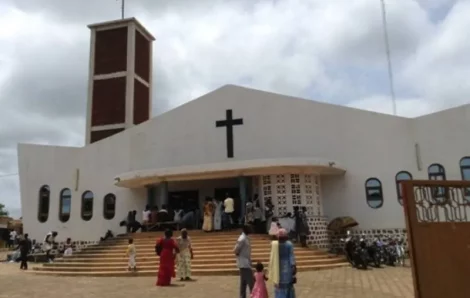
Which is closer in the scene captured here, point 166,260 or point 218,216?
point 166,260

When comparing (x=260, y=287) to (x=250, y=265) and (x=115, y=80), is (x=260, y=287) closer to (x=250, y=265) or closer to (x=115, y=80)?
(x=250, y=265)

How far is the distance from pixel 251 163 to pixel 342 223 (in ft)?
13.0

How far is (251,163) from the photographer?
52.0 feet

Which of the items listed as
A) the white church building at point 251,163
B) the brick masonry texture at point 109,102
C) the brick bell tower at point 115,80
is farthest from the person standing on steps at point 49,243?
the brick masonry texture at point 109,102

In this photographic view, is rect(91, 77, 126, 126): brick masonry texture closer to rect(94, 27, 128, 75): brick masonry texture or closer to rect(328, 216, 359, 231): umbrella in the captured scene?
rect(94, 27, 128, 75): brick masonry texture

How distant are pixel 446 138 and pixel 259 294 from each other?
12.9 metres

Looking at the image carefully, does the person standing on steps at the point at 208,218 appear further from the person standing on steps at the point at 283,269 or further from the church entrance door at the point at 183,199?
the person standing on steps at the point at 283,269

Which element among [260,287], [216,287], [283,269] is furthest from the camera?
[216,287]

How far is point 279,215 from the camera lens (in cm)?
1603

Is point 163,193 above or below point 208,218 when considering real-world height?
above

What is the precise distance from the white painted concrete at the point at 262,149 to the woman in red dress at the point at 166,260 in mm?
7521

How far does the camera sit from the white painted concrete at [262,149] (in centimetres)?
1689

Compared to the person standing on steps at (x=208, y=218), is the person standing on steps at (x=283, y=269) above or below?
below

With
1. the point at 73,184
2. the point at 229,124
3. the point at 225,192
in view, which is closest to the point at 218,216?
the point at 225,192
